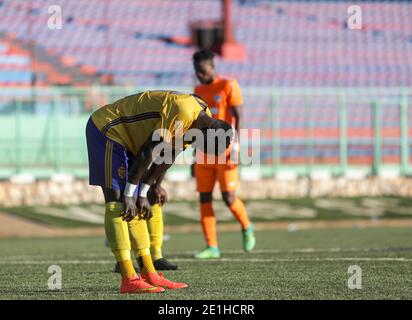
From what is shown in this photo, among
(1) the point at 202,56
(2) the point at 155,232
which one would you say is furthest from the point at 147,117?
(1) the point at 202,56

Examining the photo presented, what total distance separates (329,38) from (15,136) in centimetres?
1341

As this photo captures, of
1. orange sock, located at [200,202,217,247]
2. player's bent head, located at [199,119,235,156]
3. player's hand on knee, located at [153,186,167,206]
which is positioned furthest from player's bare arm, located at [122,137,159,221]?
orange sock, located at [200,202,217,247]

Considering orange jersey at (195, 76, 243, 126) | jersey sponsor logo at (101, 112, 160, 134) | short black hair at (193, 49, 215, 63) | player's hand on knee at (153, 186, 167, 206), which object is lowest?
player's hand on knee at (153, 186, 167, 206)

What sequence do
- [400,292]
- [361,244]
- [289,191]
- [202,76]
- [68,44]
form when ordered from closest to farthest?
[400,292] < [202,76] < [361,244] < [289,191] < [68,44]

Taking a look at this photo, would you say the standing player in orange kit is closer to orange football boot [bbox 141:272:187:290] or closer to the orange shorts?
the orange shorts

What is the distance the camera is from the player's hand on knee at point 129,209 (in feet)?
23.7

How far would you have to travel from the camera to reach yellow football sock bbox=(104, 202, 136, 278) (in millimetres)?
7375

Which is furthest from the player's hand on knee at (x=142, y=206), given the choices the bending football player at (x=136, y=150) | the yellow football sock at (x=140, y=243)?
the yellow football sock at (x=140, y=243)

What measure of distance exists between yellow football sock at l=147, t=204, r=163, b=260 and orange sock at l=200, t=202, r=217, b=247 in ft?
6.09

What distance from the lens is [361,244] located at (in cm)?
1262

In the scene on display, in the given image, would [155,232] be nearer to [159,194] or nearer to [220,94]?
[159,194]

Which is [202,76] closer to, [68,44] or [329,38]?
[68,44]

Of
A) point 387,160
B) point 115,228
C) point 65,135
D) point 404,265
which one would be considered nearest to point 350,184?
point 387,160

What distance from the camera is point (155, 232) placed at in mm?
9070
